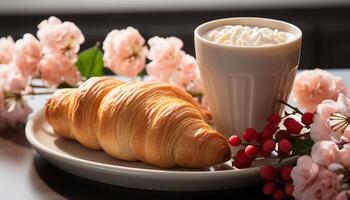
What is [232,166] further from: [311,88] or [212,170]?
[311,88]

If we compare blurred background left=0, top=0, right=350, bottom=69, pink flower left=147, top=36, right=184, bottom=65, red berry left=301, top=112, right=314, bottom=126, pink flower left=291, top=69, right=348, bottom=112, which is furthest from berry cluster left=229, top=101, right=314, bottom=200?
blurred background left=0, top=0, right=350, bottom=69

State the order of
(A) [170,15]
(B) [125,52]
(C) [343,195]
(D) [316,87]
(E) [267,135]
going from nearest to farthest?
(C) [343,195] → (E) [267,135] → (D) [316,87] → (B) [125,52] → (A) [170,15]

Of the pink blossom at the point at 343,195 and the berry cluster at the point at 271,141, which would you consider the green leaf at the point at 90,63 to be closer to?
the berry cluster at the point at 271,141

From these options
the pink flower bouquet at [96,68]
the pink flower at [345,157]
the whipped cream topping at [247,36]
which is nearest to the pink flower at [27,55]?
the pink flower bouquet at [96,68]

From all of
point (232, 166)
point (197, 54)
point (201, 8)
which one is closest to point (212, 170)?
point (232, 166)

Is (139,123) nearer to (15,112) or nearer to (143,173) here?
(143,173)

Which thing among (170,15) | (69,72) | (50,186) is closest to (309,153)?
(50,186)
